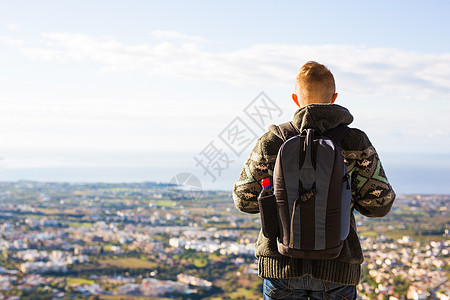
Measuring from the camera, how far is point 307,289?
1.51m

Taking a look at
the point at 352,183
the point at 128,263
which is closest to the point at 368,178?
the point at 352,183

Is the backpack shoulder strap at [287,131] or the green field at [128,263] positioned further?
the green field at [128,263]

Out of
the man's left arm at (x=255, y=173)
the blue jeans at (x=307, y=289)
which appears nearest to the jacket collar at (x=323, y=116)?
the man's left arm at (x=255, y=173)

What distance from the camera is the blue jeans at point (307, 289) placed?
149 cm

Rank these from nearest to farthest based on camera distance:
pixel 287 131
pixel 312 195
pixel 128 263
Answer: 1. pixel 312 195
2. pixel 287 131
3. pixel 128 263

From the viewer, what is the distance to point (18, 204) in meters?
28.4

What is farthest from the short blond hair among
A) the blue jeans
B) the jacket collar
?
the blue jeans

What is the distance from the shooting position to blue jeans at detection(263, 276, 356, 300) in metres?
1.49

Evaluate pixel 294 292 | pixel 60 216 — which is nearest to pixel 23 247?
pixel 60 216

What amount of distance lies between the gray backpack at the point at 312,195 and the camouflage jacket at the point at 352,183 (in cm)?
7

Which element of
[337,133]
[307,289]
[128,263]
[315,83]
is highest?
[315,83]

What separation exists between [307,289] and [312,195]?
0.33m

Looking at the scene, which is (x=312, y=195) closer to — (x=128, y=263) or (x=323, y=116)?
(x=323, y=116)

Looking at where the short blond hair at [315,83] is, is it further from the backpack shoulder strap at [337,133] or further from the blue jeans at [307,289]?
the blue jeans at [307,289]
